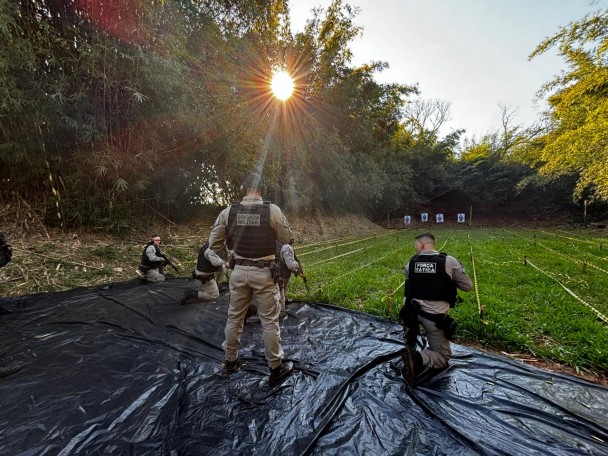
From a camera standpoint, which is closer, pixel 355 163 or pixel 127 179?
pixel 127 179

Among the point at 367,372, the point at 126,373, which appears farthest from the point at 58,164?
the point at 367,372

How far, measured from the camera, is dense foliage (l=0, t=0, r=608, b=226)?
4242 millimetres

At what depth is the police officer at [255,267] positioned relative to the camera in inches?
80.2

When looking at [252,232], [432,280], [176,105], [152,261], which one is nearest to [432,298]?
[432,280]

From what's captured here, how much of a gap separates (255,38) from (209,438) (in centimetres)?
1113

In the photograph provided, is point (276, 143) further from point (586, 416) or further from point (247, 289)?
point (586, 416)

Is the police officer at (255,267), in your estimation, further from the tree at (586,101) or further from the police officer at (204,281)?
the tree at (586,101)

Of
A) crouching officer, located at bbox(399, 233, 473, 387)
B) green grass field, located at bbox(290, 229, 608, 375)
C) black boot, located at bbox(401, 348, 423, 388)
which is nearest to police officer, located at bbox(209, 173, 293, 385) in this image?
black boot, located at bbox(401, 348, 423, 388)

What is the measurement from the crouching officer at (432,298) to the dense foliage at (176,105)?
17.2 feet

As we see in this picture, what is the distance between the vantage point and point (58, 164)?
5.02m

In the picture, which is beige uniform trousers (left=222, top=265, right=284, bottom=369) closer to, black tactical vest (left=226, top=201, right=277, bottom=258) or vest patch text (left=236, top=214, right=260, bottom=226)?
black tactical vest (left=226, top=201, right=277, bottom=258)

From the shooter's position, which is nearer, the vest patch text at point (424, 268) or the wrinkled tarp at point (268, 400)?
the wrinkled tarp at point (268, 400)

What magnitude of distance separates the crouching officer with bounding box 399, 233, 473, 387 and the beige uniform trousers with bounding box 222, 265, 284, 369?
103cm

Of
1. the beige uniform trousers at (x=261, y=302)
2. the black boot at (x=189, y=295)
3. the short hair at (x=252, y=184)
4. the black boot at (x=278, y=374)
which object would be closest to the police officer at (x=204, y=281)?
the black boot at (x=189, y=295)
